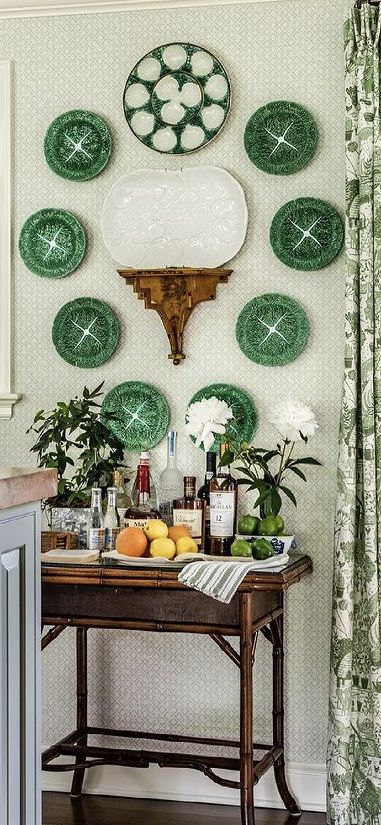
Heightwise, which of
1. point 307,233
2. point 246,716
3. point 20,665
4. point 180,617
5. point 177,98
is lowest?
point 246,716

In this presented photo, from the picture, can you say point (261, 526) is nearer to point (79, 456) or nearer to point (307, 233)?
point (79, 456)

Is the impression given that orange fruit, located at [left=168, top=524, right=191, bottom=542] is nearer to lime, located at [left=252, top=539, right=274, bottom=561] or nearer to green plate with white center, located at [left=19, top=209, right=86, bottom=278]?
lime, located at [left=252, top=539, right=274, bottom=561]

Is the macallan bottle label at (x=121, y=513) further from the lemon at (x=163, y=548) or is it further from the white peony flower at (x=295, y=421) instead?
the white peony flower at (x=295, y=421)

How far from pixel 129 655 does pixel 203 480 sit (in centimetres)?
68

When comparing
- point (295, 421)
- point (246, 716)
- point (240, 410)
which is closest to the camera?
point (246, 716)

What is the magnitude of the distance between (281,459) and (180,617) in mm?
751

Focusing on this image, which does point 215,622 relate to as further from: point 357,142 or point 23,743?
point 357,142

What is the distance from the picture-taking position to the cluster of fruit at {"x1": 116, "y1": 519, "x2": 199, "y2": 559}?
3.18m

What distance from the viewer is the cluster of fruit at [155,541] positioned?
10.4 feet

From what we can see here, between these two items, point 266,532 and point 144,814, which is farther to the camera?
point 144,814

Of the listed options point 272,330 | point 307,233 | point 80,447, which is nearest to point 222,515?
point 80,447

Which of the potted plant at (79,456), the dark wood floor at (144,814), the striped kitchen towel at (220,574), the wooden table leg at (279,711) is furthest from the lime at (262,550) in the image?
the dark wood floor at (144,814)

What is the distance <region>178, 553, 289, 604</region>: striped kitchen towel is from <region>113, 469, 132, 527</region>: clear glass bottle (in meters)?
0.49

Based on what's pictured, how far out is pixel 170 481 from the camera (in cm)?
358
